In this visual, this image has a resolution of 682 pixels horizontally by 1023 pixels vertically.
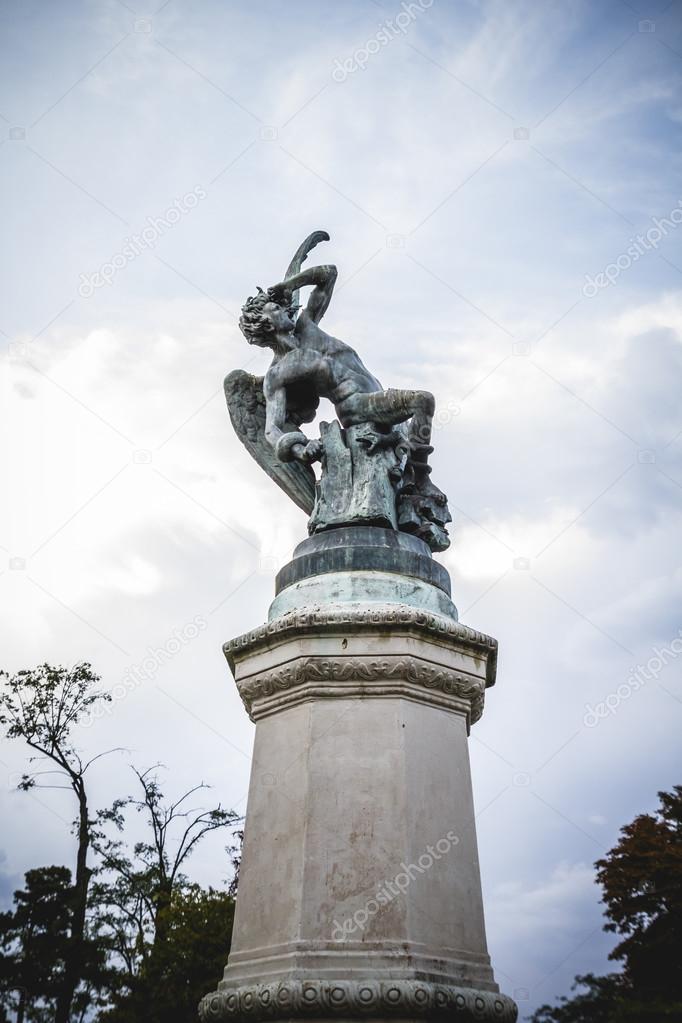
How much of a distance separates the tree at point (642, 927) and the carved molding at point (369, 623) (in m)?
10.8

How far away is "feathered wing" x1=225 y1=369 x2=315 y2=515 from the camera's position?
277 inches

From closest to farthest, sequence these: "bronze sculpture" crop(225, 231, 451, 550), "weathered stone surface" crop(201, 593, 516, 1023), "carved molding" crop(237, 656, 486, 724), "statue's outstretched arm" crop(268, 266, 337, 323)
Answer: "weathered stone surface" crop(201, 593, 516, 1023)
"carved molding" crop(237, 656, 486, 724)
"bronze sculpture" crop(225, 231, 451, 550)
"statue's outstretched arm" crop(268, 266, 337, 323)

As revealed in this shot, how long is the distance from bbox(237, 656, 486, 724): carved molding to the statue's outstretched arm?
339 cm

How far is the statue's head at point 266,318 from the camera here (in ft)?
23.5

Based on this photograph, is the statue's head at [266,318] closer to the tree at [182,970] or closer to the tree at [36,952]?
the tree at [182,970]

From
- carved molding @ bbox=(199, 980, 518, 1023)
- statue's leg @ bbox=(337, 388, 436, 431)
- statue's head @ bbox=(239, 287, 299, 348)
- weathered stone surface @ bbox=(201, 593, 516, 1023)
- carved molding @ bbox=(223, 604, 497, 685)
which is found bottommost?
carved molding @ bbox=(199, 980, 518, 1023)

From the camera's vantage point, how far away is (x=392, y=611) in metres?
5.52

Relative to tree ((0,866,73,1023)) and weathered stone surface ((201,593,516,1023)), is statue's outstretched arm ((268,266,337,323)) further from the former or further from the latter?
tree ((0,866,73,1023))

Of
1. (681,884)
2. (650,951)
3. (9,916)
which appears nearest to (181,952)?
(9,916)

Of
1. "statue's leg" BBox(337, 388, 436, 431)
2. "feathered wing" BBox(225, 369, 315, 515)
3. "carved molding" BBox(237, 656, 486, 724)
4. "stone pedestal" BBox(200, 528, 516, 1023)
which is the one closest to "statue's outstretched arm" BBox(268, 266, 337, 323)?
"feathered wing" BBox(225, 369, 315, 515)

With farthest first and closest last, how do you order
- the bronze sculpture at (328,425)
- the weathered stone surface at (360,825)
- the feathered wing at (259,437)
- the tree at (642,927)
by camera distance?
1. the tree at (642,927)
2. the feathered wing at (259,437)
3. the bronze sculpture at (328,425)
4. the weathered stone surface at (360,825)

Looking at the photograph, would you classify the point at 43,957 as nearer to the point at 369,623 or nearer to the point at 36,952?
the point at 36,952

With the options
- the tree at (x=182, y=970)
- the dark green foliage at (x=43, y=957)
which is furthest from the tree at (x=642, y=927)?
the dark green foliage at (x=43, y=957)

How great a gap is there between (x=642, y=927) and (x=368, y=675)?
19.1m
